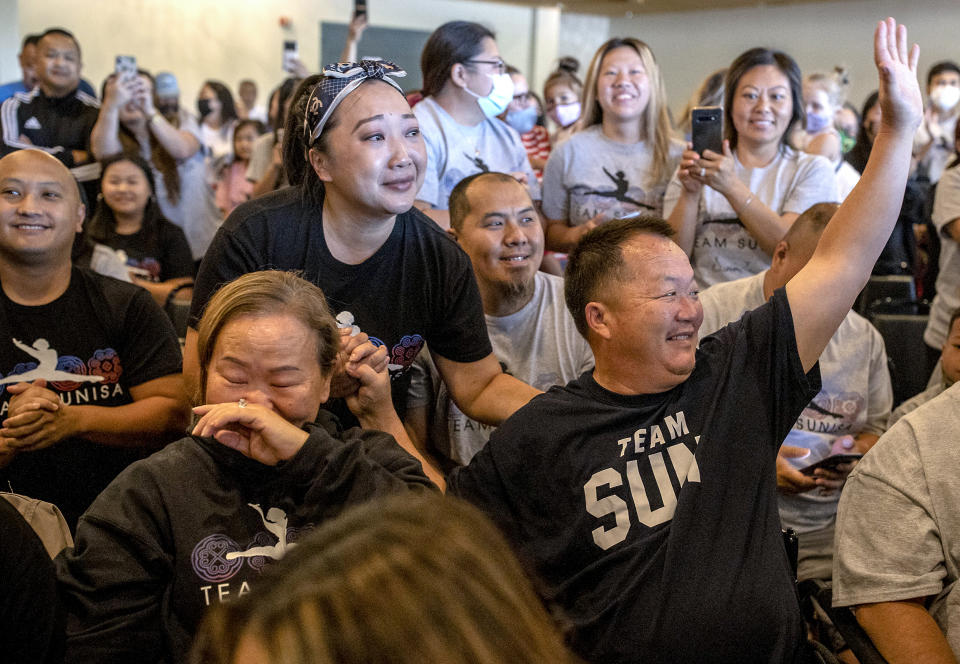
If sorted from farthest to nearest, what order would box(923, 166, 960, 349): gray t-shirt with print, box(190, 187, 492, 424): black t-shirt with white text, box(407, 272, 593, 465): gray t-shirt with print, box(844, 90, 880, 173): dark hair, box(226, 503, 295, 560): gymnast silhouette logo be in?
box(844, 90, 880, 173): dark hair, box(923, 166, 960, 349): gray t-shirt with print, box(407, 272, 593, 465): gray t-shirt with print, box(190, 187, 492, 424): black t-shirt with white text, box(226, 503, 295, 560): gymnast silhouette logo

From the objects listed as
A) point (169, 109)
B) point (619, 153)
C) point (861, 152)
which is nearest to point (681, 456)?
point (619, 153)

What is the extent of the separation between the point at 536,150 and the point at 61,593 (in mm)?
3607

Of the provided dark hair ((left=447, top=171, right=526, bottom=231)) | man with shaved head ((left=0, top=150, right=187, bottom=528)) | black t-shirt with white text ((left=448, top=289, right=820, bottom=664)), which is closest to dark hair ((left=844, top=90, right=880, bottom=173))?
dark hair ((left=447, top=171, right=526, bottom=231))

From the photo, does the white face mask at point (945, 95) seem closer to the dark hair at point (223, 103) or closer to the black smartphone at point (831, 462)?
the black smartphone at point (831, 462)

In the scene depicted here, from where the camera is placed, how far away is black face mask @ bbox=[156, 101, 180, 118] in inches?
246

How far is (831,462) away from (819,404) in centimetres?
17

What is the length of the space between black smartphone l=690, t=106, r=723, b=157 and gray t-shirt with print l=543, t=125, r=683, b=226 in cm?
32

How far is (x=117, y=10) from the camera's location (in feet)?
33.8

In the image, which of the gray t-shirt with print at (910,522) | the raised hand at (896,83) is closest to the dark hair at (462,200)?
the raised hand at (896,83)

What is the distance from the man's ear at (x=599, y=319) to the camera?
1693 millimetres

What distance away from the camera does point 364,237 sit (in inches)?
76.6

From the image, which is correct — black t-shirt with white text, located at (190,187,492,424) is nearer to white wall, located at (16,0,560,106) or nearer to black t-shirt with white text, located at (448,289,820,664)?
black t-shirt with white text, located at (448,289,820,664)

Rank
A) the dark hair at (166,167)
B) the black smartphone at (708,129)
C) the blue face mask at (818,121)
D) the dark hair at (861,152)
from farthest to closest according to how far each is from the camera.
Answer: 1. the dark hair at (861,152)
2. the blue face mask at (818,121)
3. the dark hair at (166,167)
4. the black smartphone at (708,129)

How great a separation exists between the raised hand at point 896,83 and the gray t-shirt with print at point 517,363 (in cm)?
104
